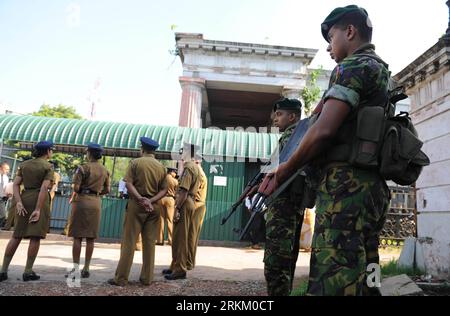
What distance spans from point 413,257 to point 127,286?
3.83 meters

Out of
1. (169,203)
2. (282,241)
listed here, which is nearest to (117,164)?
(169,203)

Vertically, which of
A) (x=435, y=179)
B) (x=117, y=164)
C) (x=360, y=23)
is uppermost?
(x=117, y=164)

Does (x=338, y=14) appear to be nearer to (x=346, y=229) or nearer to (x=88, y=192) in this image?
(x=346, y=229)

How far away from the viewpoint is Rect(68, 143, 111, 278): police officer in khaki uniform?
4.67 m

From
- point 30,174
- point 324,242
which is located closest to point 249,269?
point 30,174

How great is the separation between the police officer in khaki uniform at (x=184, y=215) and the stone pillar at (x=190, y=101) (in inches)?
482

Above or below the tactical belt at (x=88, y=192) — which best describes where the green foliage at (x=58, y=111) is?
above

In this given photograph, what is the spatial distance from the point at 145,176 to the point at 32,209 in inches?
59.2

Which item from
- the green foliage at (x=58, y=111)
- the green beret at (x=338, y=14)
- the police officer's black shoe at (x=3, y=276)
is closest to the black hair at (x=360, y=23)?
the green beret at (x=338, y=14)

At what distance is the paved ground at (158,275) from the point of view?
400 cm

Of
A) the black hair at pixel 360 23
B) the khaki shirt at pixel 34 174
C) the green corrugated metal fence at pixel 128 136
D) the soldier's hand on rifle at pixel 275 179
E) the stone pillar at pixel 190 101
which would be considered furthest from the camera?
the stone pillar at pixel 190 101

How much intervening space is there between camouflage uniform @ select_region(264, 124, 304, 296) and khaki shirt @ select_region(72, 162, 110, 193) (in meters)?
2.83

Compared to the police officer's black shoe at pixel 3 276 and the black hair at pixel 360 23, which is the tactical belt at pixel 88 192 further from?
the black hair at pixel 360 23

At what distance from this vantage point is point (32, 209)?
439 centimetres
